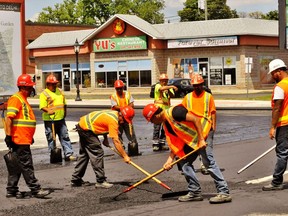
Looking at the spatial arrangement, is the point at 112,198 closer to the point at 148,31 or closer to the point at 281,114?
the point at 281,114

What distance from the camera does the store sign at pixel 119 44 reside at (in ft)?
185

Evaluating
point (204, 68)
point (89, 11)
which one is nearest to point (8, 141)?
point (204, 68)

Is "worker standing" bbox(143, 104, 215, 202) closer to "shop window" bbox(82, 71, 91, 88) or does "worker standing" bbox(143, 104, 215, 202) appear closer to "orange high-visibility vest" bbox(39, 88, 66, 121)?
"orange high-visibility vest" bbox(39, 88, 66, 121)

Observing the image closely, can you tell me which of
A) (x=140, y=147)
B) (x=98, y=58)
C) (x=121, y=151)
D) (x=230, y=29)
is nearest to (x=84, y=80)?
(x=98, y=58)

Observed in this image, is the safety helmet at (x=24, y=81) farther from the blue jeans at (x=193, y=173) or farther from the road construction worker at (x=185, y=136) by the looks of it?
the blue jeans at (x=193, y=173)

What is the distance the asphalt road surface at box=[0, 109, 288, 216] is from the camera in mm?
8383

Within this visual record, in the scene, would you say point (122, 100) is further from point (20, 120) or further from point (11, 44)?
point (11, 44)

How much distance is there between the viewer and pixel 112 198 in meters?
9.13

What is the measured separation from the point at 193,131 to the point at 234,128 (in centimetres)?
1303

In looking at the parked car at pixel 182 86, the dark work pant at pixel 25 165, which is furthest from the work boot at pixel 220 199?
the parked car at pixel 182 86

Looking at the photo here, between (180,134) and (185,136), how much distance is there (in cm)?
8

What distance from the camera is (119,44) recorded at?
57.8 meters

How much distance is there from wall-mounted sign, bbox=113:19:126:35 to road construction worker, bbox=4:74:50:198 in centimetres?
4833

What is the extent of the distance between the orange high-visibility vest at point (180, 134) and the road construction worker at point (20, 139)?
2301 mm
